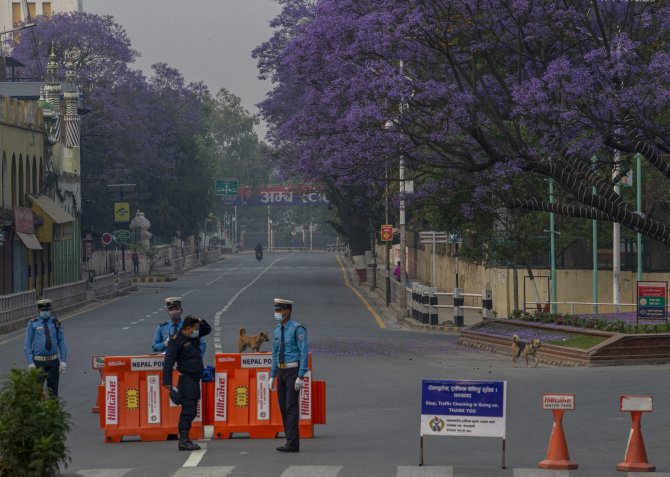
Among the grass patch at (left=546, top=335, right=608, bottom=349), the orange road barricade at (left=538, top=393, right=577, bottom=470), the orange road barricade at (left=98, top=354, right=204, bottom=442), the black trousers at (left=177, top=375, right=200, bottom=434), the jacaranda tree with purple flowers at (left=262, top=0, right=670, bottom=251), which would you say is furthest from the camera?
the jacaranda tree with purple flowers at (left=262, top=0, right=670, bottom=251)


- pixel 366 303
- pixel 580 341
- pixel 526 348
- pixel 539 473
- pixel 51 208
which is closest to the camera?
pixel 539 473

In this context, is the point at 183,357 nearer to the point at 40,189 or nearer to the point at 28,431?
the point at 28,431

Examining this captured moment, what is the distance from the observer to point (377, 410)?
21.6m

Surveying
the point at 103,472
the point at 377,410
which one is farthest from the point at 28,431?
the point at 377,410

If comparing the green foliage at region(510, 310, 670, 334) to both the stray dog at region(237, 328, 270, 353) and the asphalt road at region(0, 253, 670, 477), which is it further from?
the stray dog at region(237, 328, 270, 353)

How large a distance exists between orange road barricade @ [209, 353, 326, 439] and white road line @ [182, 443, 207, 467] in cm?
94

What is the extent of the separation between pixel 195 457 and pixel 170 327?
2.49 m

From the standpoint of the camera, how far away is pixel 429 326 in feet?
143

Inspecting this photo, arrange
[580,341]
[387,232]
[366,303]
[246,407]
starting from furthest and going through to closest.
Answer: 1. [387,232]
2. [366,303]
3. [580,341]
4. [246,407]

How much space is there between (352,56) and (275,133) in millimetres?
39125

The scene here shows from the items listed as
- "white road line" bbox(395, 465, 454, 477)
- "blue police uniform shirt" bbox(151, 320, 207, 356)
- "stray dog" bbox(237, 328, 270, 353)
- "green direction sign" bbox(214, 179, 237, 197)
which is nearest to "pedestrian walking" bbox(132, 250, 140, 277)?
"green direction sign" bbox(214, 179, 237, 197)

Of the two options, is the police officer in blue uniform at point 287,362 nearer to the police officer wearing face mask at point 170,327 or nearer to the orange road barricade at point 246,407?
the police officer wearing face mask at point 170,327

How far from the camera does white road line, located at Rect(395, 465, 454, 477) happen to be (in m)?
14.2

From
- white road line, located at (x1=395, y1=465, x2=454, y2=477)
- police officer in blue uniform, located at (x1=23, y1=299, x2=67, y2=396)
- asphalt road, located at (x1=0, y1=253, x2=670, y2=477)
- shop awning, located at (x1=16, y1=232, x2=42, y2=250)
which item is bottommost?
asphalt road, located at (x1=0, y1=253, x2=670, y2=477)
